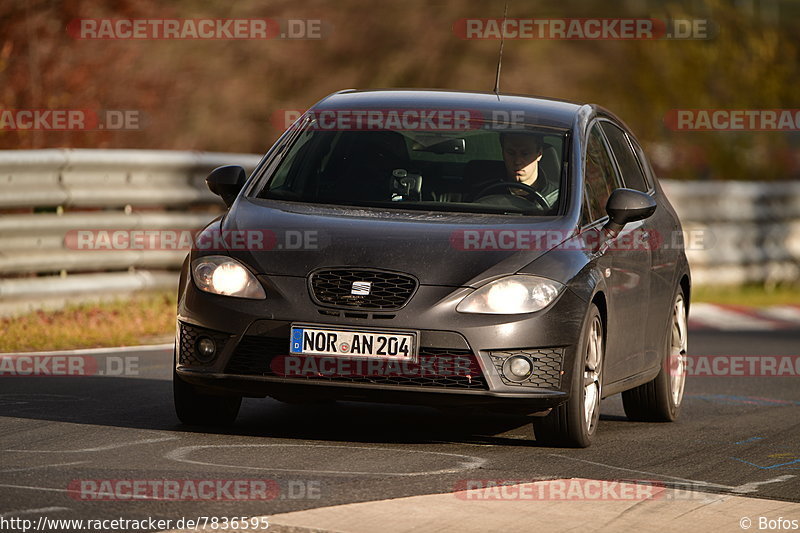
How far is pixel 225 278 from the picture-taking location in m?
7.94

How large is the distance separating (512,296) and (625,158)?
8.52 ft

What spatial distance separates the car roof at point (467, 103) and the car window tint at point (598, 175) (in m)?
0.19

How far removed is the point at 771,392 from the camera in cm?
1176

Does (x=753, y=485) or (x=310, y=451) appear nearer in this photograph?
(x=753, y=485)

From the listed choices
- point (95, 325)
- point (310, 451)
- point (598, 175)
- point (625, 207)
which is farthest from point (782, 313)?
point (310, 451)

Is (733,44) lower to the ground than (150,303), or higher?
higher

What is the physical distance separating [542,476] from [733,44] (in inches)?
919

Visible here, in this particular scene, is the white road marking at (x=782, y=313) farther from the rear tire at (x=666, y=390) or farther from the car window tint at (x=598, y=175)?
the car window tint at (x=598, y=175)

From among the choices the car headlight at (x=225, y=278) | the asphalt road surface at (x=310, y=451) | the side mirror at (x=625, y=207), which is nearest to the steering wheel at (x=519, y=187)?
the side mirror at (x=625, y=207)

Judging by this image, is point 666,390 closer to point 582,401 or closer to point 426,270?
point 582,401

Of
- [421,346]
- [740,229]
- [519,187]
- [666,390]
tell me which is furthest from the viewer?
[740,229]

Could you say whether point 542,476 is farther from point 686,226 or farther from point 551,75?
point 551,75

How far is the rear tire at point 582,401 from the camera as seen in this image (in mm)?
7992

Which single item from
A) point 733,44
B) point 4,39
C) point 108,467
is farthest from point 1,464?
point 733,44
